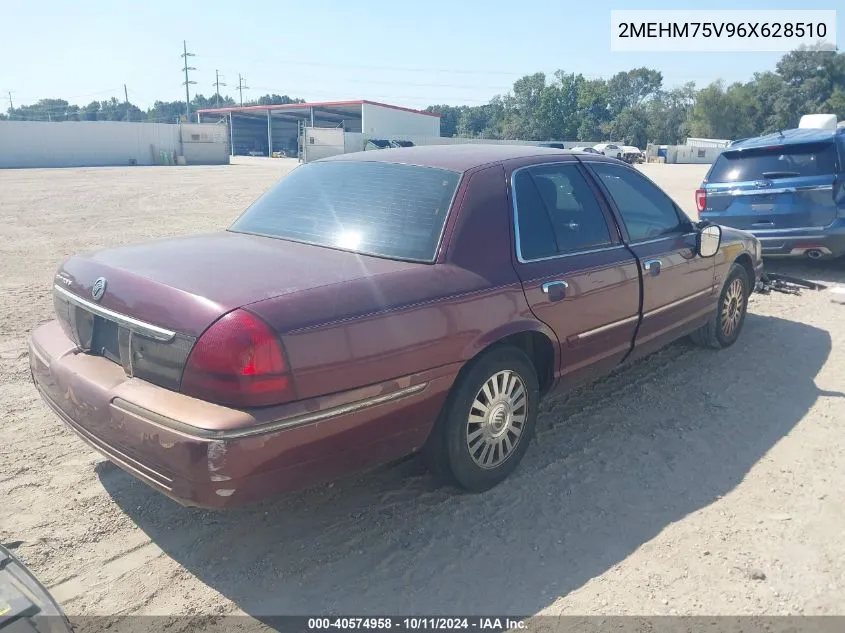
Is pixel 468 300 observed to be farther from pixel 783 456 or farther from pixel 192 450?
pixel 783 456

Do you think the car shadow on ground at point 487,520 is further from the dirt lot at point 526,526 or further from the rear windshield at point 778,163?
the rear windshield at point 778,163

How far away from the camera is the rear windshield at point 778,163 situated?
7.88 m

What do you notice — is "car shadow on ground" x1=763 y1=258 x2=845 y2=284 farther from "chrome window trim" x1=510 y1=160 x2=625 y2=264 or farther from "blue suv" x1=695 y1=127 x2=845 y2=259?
"chrome window trim" x1=510 y1=160 x2=625 y2=264

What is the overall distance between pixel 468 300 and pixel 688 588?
4.95ft

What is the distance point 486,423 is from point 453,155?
1.52 metres

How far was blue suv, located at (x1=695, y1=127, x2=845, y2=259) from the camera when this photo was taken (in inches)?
306

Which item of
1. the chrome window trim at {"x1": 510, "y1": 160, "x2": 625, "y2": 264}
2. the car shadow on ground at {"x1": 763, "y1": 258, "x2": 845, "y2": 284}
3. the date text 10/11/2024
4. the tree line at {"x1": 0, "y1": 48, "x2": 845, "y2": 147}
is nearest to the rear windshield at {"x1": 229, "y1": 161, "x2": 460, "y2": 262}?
the chrome window trim at {"x1": 510, "y1": 160, "x2": 625, "y2": 264}

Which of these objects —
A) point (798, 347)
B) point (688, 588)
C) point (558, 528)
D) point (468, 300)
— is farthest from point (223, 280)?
point (798, 347)

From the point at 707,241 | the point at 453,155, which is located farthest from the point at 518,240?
the point at 707,241

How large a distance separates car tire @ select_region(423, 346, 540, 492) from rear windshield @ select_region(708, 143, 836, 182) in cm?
606

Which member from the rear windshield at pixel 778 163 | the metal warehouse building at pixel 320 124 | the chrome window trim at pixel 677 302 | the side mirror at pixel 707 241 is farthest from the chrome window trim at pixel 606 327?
the metal warehouse building at pixel 320 124

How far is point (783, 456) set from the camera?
3893 millimetres

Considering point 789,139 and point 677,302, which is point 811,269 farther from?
point 677,302

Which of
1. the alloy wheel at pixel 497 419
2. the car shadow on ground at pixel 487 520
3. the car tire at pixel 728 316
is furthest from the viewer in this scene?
the car tire at pixel 728 316
